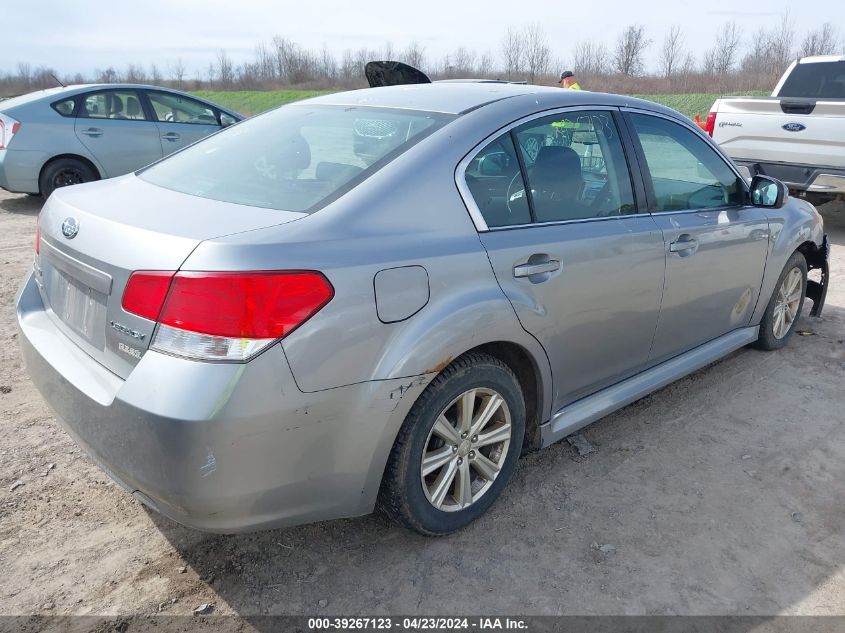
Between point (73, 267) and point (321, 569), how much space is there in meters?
1.40

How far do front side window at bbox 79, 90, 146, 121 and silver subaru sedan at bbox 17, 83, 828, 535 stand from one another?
678 centimetres

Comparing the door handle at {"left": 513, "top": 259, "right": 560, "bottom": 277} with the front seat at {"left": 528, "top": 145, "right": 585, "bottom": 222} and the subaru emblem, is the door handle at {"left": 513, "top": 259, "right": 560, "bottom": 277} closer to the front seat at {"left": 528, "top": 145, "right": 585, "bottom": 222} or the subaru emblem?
the front seat at {"left": 528, "top": 145, "right": 585, "bottom": 222}

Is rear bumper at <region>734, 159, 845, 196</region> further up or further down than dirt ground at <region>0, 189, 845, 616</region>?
further up

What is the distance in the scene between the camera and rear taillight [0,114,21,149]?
8531 mm

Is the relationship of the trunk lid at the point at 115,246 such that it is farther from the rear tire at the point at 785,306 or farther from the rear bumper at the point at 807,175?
the rear bumper at the point at 807,175

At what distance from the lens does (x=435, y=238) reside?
2.47m

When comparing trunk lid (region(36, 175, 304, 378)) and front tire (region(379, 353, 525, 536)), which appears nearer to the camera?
trunk lid (region(36, 175, 304, 378))

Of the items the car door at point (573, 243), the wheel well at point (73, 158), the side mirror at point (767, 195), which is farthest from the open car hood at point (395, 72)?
the wheel well at point (73, 158)

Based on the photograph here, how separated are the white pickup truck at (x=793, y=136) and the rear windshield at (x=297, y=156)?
247 inches

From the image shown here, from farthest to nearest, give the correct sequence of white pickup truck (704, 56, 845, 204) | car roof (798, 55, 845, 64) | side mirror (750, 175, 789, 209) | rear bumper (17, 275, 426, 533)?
car roof (798, 55, 845, 64)
white pickup truck (704, 56, 845, 204)
side mirror (750, 175, 789, 209)
rear bumper (17, 275, 426, 533)

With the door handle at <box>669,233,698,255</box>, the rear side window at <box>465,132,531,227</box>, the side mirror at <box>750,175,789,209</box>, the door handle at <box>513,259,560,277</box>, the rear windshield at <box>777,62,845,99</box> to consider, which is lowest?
the door handle at <box>669,233,698,255</box>

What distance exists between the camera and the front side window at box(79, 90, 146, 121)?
9.01 meters

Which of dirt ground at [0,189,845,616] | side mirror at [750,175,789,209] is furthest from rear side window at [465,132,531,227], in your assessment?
side mirror at [750,175,789,209]

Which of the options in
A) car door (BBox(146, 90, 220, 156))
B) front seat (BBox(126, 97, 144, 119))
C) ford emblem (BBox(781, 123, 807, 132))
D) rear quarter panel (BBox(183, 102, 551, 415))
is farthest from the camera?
car door (BBox(146, 90, 220, 156))
